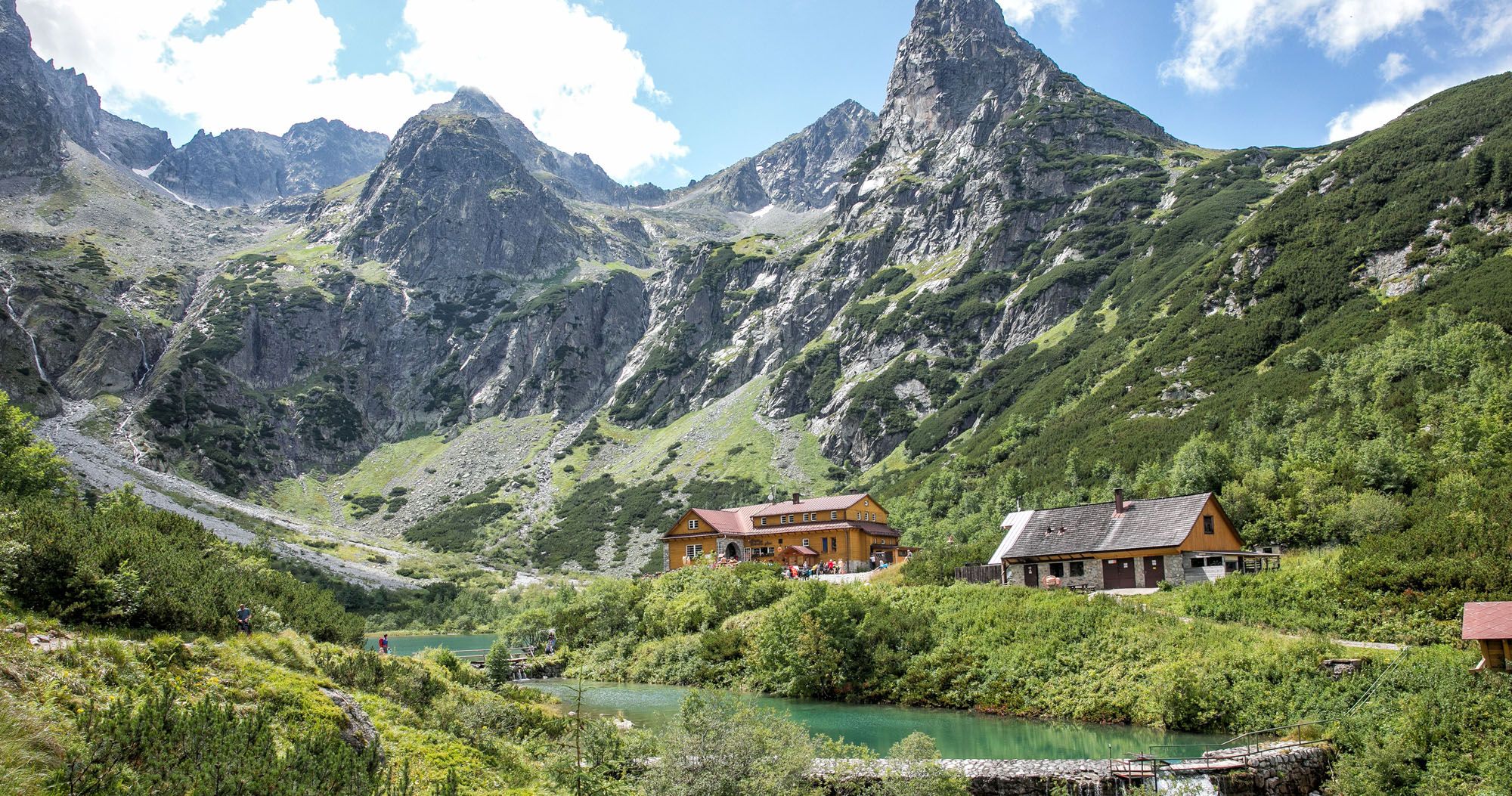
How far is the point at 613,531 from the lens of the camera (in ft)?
401

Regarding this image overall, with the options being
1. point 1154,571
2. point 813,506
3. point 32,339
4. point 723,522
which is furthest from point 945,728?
point 32,339

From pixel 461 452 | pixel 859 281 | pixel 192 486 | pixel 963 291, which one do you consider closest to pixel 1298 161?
pixel 963 291

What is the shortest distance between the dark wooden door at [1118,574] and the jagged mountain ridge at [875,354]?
2495 centimetres

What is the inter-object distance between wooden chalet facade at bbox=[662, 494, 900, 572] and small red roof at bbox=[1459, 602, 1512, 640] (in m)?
44.8

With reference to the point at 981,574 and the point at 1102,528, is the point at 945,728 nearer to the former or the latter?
the point at 981,574

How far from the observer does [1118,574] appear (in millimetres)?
44469

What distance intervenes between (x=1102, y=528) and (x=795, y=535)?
28.7 m

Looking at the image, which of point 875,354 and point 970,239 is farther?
point 970,239

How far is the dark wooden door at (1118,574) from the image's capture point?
1735 inches

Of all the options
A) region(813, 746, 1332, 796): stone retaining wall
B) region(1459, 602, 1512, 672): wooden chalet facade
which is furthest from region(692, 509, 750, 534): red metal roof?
region(1459, 602, 1512, 672): wooden chalet facade

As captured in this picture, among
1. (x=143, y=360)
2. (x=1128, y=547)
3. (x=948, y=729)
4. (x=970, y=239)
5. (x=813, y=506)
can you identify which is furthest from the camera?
(x=970, y=239)

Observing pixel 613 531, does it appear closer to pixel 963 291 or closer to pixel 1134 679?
pixel 963 291

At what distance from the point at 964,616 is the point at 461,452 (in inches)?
6013

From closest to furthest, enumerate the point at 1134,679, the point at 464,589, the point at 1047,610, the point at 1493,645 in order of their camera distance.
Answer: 1. the point at 1493,645
2. the point at 1134,679
3. the point at 1047,610
4. the point at 464,589
